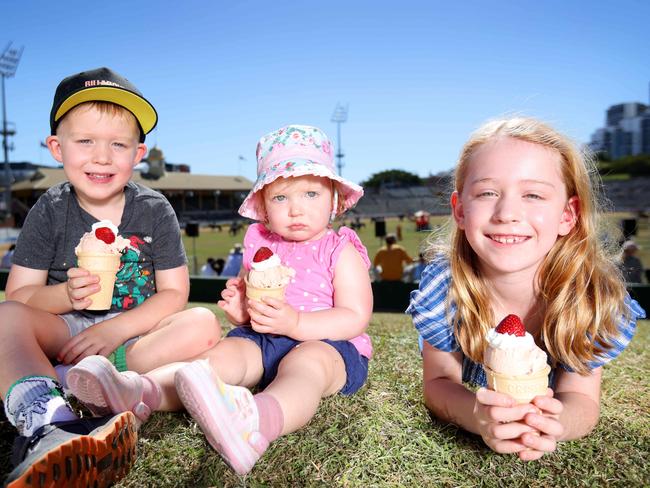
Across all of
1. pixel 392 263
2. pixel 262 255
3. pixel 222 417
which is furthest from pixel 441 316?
pixel 392 263

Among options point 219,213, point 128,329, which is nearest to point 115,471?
point 128,329

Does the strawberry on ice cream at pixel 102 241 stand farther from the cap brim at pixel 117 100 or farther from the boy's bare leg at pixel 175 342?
the cap brim at pixel 117 100

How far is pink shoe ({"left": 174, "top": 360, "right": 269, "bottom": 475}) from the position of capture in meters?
1.47

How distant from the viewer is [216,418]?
1.47 m

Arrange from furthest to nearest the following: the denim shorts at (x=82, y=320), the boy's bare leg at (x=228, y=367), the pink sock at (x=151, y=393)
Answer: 1. the denim shorts at (x=82, y=320)
2. the boy's bare leg at (x=228, y=367)
3. the pink sock at (x=151, y=393)

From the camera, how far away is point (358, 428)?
1.93m

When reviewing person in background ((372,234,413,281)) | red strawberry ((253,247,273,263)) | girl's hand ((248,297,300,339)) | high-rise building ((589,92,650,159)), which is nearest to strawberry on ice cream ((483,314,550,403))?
girl's hand ((248,297,300,339))

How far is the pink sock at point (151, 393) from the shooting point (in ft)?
6.34

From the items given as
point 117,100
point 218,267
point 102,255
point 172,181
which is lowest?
point 218,267

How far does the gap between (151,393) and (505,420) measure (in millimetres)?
1200

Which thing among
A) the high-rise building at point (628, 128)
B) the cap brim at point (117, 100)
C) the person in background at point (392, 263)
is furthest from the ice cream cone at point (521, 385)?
the high-rise building at point (628, 128)

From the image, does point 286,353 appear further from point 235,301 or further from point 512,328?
point 512,328

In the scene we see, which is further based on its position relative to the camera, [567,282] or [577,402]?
[567,282]

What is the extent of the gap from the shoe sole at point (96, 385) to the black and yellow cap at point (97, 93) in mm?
1318
